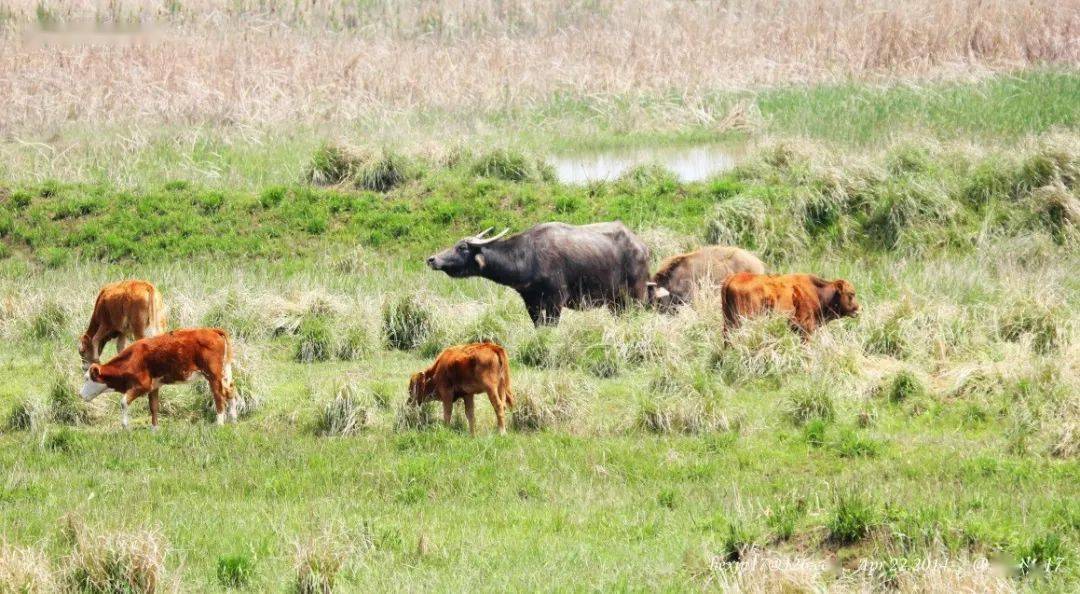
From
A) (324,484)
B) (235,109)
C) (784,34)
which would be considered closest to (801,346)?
(324,484)

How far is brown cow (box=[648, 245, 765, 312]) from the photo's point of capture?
19.1 m

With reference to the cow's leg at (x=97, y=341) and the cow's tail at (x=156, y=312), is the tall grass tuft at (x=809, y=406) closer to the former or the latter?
the cow's tail at (x=156, y=312)

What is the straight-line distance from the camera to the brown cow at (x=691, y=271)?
19141mm

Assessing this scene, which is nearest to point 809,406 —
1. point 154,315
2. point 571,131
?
point 154,315

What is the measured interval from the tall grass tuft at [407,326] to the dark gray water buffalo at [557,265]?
5.43ft

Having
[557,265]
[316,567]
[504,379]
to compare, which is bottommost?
[557,265]

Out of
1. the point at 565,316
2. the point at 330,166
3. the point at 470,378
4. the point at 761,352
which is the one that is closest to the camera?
the point at 470,378

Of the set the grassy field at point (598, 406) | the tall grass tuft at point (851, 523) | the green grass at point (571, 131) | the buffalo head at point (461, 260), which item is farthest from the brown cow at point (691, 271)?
the tall grass tuft at point (851, 523)

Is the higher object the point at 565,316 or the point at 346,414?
the point at 346,414

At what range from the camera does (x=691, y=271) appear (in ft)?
63.8

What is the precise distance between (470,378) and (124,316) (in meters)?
4.80

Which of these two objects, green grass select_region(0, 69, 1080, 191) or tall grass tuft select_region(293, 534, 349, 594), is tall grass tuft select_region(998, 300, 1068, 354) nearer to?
tall grass tuft select_region(293, 534, 349, 594)

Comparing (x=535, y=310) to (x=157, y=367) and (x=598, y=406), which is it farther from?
(x=157, y=367)

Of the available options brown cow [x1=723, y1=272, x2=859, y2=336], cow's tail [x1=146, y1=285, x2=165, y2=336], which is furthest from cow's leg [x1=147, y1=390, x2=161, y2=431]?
brown cow [x1=723, y1=272, x2=859, y2=336]
